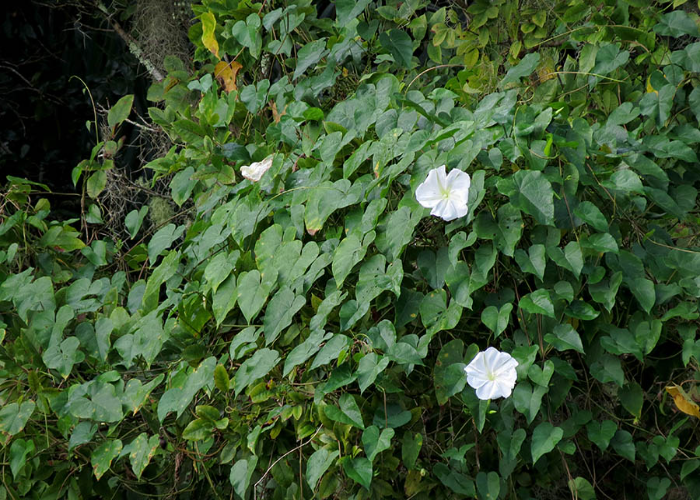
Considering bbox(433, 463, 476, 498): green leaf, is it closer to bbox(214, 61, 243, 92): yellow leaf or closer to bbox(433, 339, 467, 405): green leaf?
bbox(433, 339, 467, 405): green leaf

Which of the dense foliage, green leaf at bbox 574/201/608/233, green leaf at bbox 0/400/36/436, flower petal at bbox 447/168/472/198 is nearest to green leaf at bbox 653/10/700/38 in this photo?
the dense foliage

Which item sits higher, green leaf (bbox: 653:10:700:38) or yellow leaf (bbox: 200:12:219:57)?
yellow leaf (bbox: 200:12:219:57)

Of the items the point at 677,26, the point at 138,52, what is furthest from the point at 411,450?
the point at 138,52

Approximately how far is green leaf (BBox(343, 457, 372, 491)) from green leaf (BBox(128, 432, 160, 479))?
0.43 m

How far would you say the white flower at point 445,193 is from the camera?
3.97 ft

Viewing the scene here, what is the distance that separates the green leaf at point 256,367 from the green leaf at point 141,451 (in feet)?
0.82

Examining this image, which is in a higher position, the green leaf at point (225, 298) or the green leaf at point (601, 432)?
the green leaf at point (225, 298)

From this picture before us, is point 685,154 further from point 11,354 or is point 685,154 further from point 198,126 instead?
point 11,354

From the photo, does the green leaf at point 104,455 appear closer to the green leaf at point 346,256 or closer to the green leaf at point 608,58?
the green leaf at point 346,256

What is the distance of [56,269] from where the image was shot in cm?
207

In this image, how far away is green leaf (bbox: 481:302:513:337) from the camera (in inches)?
47.6

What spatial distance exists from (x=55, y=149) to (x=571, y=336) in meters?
3.17

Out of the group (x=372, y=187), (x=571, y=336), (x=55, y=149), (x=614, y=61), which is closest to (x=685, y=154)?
(x=614, y=61)

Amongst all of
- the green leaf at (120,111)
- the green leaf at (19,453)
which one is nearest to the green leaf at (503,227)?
the green leaf at (19,453)
